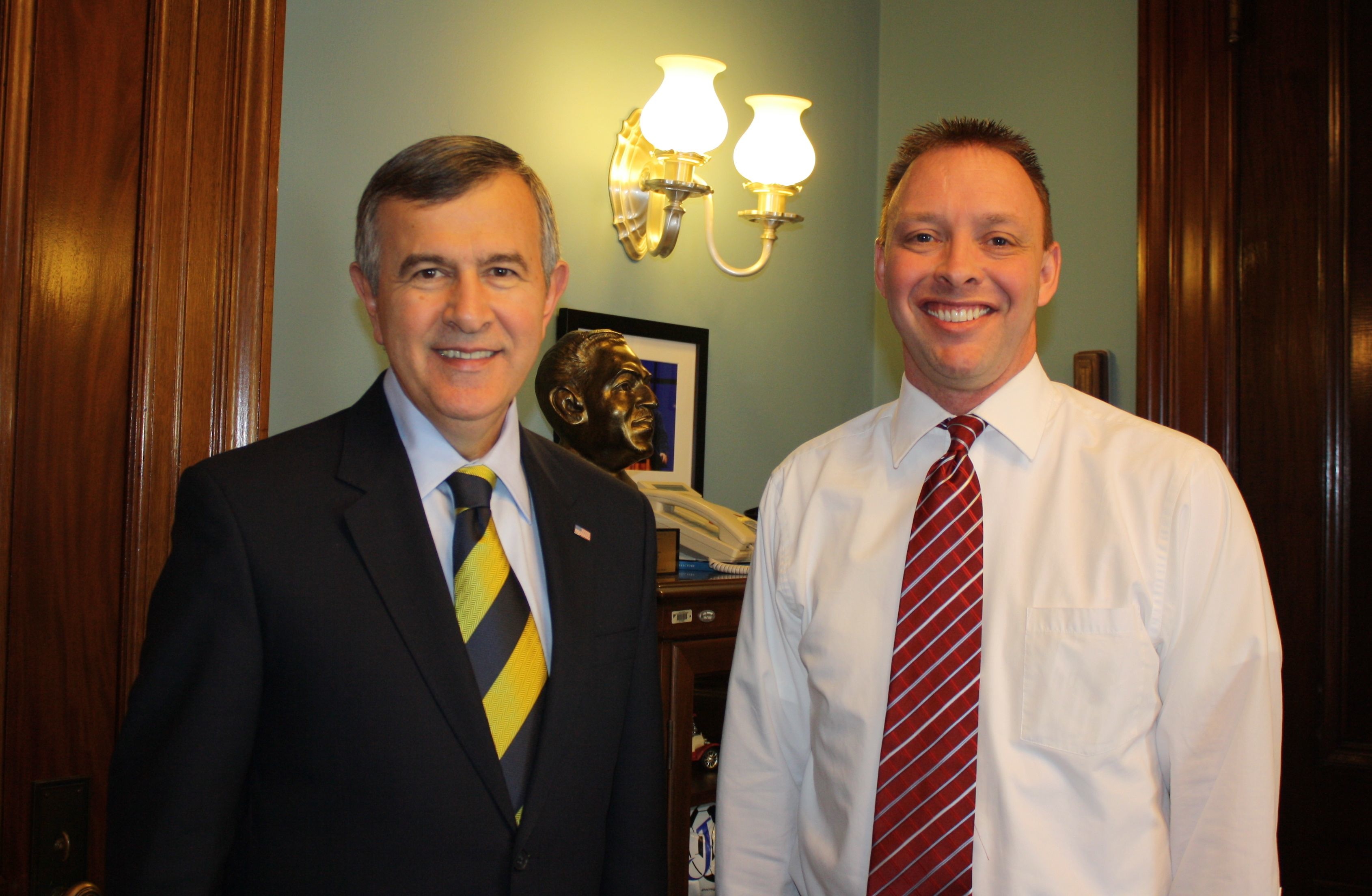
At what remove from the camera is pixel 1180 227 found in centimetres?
282

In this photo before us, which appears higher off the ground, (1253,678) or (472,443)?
(472,443)

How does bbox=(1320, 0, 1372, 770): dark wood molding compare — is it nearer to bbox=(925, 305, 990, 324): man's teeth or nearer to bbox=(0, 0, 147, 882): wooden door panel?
bbox=(925, 305, 990, 324): man's teeth

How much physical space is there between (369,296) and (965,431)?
2.76ft

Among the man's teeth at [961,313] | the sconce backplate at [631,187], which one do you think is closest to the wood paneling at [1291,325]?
the sconce backplate at [631,187]

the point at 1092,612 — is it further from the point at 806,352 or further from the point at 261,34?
the point at 806,352

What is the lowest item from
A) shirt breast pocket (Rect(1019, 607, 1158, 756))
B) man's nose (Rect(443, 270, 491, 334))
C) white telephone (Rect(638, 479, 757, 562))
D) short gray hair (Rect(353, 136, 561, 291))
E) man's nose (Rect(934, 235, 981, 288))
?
shirt breast pocket (Rect(1019, 607, 1158, 756))

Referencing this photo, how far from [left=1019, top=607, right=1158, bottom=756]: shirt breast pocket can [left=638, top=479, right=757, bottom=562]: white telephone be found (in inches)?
35.0

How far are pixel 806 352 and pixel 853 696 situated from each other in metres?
1.90

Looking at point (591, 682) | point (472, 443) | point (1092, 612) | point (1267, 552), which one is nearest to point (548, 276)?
point (472, 443)

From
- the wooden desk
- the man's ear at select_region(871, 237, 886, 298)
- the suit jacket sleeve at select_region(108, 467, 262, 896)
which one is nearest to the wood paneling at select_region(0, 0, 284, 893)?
the suit jacket sleeve at select_region(108, 467, 262, 896)

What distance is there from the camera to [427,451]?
1.33 metres

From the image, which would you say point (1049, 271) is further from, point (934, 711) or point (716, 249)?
point (716, 249)

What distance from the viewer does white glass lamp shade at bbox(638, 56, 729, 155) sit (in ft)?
8.09

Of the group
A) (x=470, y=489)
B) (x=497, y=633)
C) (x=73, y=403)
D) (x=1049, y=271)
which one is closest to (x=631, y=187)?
(x=1049, y=271)
